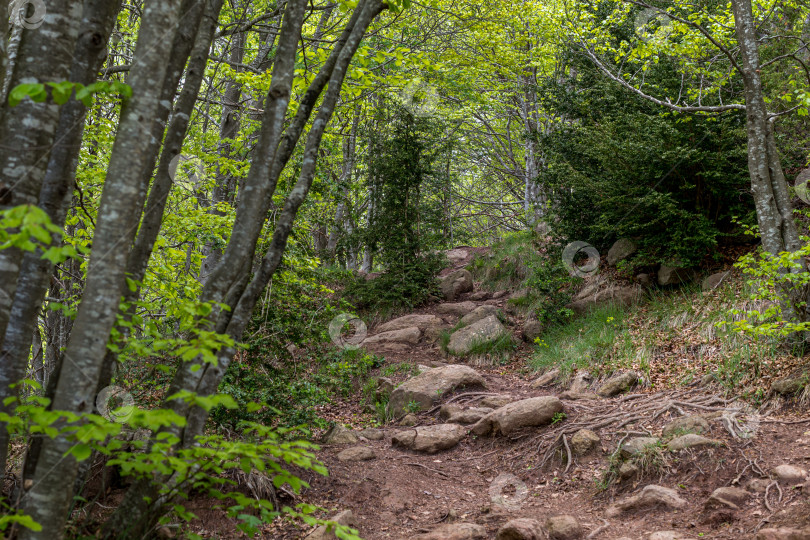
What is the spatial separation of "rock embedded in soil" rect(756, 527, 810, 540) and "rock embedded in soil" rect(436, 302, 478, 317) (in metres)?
7.44

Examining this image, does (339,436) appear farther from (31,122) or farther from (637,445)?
(31,122)

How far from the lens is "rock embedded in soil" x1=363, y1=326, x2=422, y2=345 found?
958 cm

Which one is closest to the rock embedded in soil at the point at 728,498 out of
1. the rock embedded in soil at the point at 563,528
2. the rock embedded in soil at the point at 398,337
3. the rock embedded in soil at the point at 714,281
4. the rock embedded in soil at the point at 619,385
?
the rock embedded in soil at the point at 563,528

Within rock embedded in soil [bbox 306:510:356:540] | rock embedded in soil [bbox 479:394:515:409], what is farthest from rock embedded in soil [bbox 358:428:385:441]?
rock embedded in soil [bbox 306:510:356:540]

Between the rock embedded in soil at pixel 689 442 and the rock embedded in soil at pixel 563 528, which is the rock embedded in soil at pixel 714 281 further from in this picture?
the rock embedded in soil at pixel 563 528

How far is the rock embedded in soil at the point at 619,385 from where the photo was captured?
21.4 feet

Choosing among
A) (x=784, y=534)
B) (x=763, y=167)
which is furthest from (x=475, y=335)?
(x=784, y=534)

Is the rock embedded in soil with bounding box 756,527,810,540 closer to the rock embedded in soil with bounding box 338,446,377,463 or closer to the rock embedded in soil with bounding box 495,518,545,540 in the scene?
the rock embedded in soil with bounding box 495,518,545,540

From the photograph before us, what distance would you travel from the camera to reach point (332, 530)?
3.93 metres

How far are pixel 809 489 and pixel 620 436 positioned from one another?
5.84 ft

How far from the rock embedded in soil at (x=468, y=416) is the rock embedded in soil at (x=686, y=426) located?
2.13m

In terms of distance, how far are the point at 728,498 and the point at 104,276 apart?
4279 mm

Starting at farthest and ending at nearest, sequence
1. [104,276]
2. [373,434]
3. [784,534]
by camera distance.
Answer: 1. [373,434]
2. [784,534]
3. [104,276]

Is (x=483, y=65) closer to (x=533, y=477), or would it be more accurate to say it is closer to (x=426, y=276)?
(x=426, y=276)
